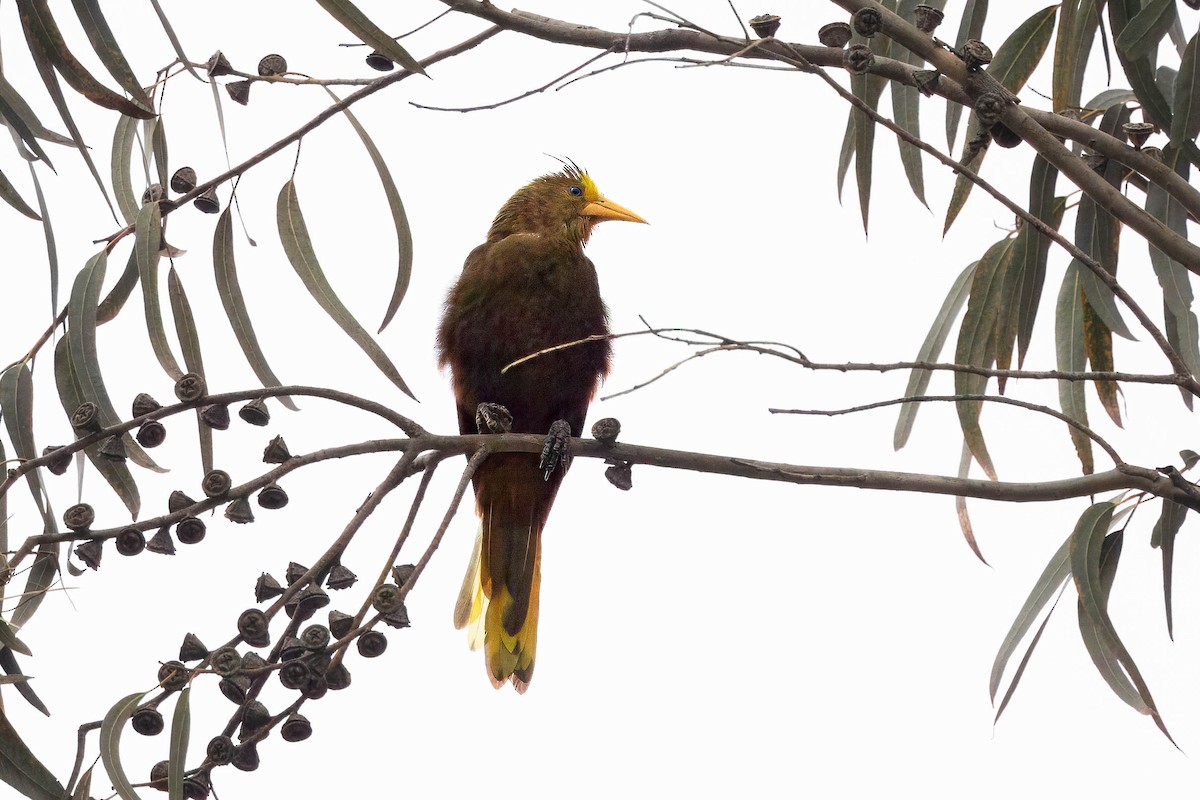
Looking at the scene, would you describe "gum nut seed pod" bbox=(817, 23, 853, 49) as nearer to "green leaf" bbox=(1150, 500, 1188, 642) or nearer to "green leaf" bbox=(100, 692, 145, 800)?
"green leaf" bbox=(1150, 500, 1188, 642)

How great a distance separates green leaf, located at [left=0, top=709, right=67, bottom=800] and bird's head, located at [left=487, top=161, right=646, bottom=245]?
5.42ft

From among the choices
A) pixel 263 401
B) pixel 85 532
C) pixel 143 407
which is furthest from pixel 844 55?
pixel 85 532

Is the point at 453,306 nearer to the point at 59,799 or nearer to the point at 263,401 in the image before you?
the point at 263,401

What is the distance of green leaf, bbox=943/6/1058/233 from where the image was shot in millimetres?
2016

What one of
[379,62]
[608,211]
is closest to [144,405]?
[379,62]

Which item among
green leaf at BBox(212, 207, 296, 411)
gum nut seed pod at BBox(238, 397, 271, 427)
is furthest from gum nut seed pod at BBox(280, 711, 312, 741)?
green leaf at BBox(212, 207, 296, 411)

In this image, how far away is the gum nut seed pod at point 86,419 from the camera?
157cm

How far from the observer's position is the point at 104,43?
1733 mm

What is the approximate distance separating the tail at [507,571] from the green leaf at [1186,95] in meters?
1.33

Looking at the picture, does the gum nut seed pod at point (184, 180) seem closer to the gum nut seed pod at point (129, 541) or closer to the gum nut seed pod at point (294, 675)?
the gum nut seed pod at point (129, 541)

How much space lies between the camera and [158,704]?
1.44m

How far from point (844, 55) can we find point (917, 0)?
0.59 m

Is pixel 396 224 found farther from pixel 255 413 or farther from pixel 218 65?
pixel 255 413

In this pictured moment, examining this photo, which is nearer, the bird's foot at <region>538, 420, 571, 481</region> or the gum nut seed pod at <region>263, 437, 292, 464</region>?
the gum nut seed pod at <region>263, 437, 292, 464</region>
